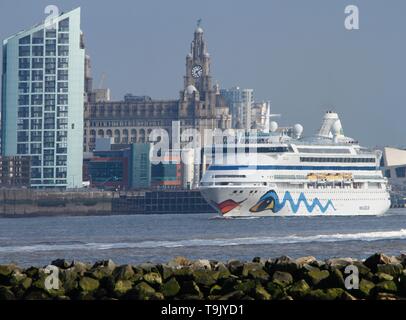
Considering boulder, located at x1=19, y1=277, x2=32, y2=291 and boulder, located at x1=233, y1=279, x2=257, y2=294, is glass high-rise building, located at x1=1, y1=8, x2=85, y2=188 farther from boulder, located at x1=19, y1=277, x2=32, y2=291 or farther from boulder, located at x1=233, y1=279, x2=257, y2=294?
boulder, located at x1=233, y1=279, x2=257, y2=294

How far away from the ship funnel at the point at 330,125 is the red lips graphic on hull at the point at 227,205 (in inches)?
871

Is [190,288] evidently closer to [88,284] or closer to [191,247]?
[88,284]

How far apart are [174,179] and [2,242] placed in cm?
9995

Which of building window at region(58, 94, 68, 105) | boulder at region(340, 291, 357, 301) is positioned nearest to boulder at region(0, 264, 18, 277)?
boulder at region(340, 291, 357, 301)

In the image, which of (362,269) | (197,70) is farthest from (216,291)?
(197,70)

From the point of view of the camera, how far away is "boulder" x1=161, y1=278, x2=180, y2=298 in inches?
1064

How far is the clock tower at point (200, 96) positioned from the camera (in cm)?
19162

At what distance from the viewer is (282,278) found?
89.7 ft

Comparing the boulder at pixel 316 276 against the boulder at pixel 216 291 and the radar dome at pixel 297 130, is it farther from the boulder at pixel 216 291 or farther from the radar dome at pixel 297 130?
the radar dome at pixel 297 130

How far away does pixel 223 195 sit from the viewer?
9194cm

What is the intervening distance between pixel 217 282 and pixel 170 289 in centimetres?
89

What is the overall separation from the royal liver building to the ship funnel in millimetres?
74271

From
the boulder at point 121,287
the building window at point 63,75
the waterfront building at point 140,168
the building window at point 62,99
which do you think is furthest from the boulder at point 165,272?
the building window at point 62,99

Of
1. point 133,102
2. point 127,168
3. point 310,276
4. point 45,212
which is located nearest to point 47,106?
point 127,168
